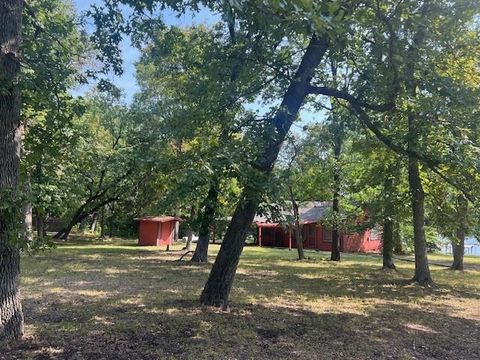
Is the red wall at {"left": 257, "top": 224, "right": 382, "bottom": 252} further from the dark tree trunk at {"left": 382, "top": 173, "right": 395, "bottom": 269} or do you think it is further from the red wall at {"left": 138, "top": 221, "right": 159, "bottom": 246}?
the dark tree trunk at {"left": 382, "top": 173, "right": 395, "bottom": 269}

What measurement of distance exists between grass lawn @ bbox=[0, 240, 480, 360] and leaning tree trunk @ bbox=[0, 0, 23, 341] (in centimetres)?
43

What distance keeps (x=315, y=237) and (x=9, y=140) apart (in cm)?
3024

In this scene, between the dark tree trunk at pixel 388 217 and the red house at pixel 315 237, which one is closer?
the dark tree trunk at pixel 388 217

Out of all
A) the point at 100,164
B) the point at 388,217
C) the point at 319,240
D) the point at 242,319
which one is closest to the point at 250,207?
the point at 242,319

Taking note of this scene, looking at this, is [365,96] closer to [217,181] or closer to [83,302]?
[217,181]

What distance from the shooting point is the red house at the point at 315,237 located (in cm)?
3300

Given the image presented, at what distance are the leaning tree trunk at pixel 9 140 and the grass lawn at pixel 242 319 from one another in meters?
0.43

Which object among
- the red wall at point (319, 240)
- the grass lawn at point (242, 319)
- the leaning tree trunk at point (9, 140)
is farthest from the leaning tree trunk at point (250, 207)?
the red wall at point (319, 240)

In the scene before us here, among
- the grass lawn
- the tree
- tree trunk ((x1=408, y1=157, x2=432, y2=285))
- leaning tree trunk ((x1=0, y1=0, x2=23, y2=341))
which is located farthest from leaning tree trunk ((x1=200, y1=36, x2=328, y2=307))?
the tree

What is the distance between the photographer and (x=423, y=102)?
6598 millimetres

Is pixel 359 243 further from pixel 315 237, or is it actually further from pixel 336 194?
pixel 336 194

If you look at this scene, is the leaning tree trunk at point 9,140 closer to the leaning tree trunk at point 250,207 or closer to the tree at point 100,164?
the leaning tree trunk at point 250,207

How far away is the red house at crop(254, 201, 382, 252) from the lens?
108ft

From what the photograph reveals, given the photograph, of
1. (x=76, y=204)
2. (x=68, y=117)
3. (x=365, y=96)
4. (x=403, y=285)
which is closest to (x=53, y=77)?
(x=68, y=117)
